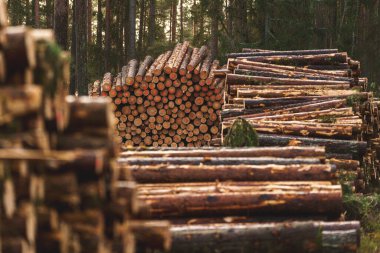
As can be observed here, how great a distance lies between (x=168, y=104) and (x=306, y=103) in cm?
461

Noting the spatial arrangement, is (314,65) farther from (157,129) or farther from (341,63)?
(157,129)

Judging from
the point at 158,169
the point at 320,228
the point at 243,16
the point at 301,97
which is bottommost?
the point at 320,228

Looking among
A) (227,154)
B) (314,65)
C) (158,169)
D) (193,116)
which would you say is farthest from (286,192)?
(193,116)

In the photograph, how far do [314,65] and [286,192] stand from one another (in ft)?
25.3

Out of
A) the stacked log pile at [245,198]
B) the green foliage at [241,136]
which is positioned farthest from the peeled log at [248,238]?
the green foliage at [241,136]

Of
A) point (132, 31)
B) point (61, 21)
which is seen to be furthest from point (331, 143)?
point (132, 31)

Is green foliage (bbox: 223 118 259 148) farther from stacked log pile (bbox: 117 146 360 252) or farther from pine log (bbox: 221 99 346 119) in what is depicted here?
pine log (bbox: 221 99 346 119)

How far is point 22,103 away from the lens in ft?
9.39

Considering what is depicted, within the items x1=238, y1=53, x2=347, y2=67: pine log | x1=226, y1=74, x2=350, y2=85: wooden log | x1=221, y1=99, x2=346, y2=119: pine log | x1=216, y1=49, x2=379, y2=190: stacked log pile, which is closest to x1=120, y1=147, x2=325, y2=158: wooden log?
x1=216, y1=49, x2=379, y2=190: stacked log pile

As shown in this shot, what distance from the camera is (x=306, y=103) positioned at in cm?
989

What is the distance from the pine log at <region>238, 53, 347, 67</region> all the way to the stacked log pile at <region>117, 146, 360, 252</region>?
6749 mm

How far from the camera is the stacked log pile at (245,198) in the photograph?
491 cm

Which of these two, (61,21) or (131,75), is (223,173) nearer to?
(131,75)

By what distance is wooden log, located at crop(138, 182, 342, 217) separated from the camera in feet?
16.9
